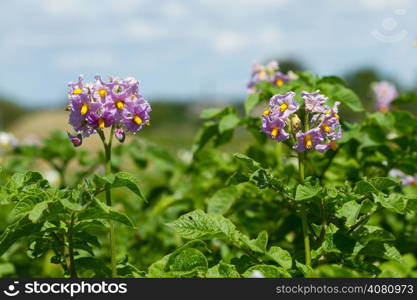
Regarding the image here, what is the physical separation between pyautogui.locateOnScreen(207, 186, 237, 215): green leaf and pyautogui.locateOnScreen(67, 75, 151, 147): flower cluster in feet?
2.71

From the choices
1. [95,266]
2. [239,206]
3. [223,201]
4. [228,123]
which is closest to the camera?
[95,266]

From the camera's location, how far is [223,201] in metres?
2.93

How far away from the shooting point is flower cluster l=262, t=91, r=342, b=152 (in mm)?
2174

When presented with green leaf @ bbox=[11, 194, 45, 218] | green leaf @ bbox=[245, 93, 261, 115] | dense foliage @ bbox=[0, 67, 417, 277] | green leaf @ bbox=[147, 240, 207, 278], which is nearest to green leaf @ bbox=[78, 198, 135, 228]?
dense foliage @ bbox=[0, 67, 417, 277]

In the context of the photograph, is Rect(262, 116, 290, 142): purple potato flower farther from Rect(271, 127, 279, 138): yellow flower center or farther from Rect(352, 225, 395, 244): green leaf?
Rect(352, 225, 395, 244): green leaf

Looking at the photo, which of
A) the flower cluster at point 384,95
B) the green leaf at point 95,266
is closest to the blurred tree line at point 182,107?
the flower cluster at point 384,95

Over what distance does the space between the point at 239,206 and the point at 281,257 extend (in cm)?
106

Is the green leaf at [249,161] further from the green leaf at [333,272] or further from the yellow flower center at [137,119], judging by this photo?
the green leaf at [333,272]

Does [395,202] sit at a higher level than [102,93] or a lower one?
lower

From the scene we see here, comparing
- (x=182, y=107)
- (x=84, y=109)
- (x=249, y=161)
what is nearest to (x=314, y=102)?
(x=249, y=161)

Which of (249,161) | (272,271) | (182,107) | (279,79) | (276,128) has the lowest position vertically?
(272,271)

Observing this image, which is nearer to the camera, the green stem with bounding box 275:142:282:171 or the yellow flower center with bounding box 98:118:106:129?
the yellow flower center with bounding box 98:118:106:129

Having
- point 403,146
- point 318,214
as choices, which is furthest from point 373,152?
point 318,214

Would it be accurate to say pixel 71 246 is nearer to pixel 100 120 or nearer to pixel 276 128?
pixel 100 120
